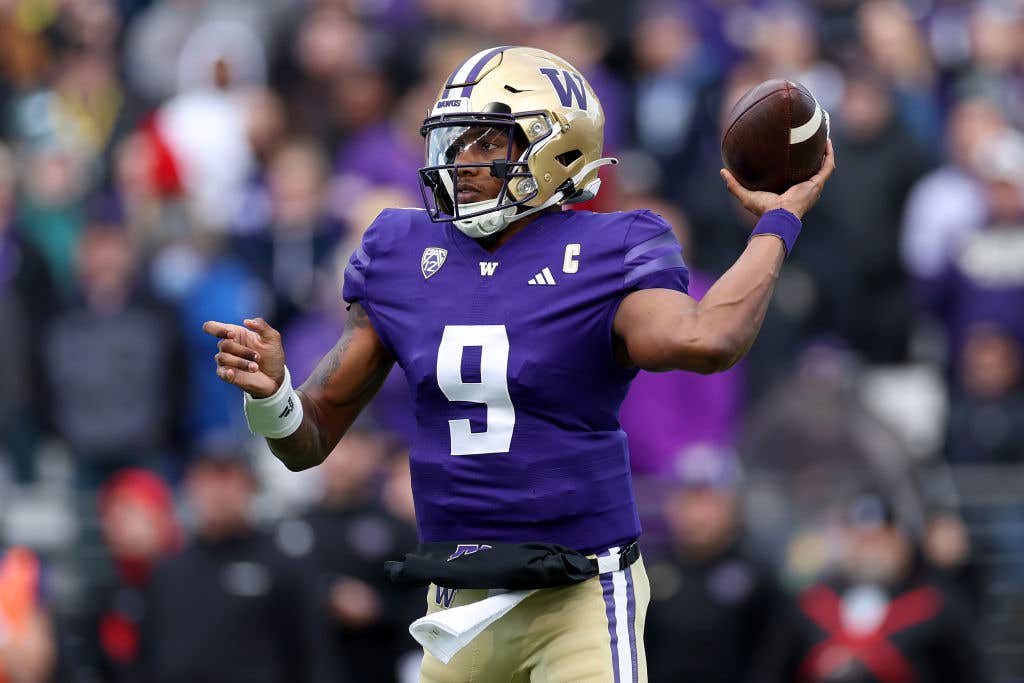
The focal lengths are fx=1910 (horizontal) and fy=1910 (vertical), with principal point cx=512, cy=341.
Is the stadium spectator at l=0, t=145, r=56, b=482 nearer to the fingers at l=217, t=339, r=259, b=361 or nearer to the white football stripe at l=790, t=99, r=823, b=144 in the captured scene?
the fingers at l=217, t=339, r=259, b=361

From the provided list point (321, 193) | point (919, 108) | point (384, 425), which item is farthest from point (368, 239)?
point (919, 108)

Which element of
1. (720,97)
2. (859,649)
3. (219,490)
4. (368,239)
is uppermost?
(720,97)

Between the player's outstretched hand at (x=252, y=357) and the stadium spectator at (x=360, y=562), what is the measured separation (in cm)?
373

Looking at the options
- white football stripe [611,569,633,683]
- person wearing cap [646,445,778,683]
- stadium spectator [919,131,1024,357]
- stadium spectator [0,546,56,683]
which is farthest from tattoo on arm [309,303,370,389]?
stadium spectator [919,131,1024,357]

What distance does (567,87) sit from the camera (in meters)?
4.53

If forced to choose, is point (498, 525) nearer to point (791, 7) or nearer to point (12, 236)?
point (12, 236)

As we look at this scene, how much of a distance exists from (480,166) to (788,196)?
0.71m

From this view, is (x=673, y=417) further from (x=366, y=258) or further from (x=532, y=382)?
(x=532, y=382)

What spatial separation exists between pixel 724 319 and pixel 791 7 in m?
7.37

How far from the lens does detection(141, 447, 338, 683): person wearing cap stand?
8219 mm

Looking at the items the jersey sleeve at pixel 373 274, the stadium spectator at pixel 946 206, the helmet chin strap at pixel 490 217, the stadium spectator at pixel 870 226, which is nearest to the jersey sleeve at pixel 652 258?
the helmet chin strap at pixel 490 217

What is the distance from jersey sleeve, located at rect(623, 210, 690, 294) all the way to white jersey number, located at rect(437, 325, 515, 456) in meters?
0.32

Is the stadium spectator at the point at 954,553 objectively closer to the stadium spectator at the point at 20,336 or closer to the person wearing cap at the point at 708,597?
the person wearing cap at the point at 708,597

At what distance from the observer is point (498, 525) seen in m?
4.29
